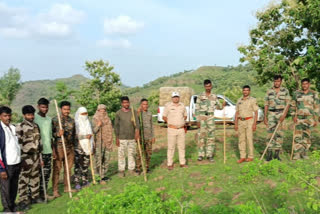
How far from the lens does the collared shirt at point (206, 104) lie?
24.2 feet

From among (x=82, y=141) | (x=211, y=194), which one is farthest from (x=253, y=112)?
(x=82, y=141)

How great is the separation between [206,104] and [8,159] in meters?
4.78

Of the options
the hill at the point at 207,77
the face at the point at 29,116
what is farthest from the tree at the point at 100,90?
the face at the point at 29,116

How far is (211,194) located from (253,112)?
9.86 ft

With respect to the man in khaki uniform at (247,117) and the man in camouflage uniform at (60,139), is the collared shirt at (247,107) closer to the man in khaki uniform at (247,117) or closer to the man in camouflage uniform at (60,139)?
the man in khaki uniform at (247,117)

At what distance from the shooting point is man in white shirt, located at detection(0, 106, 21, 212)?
4.75 metres

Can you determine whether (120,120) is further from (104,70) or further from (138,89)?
(138,89)

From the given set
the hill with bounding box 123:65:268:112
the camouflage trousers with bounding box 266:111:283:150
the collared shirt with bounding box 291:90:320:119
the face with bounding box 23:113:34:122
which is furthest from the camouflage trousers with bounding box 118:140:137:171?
the hill with bounding box 123:65:268:112

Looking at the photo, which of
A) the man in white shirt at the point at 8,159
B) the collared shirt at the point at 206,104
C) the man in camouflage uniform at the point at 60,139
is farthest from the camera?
the collared shirt at the point at 206,104

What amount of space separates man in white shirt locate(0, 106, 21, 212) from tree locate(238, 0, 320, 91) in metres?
7.22

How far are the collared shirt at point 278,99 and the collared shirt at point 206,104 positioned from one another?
4.34ft

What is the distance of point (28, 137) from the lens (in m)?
5.30

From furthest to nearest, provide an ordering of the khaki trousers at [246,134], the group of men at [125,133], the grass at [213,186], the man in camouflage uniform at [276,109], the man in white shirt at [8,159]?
the khaki trousers at [246,134], the man in camouflage uniform at [276,109], the group of men at [125,133], the man in white shirt at [8,159], the grass at [213,186]

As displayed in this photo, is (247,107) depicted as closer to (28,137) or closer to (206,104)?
(206,104)
